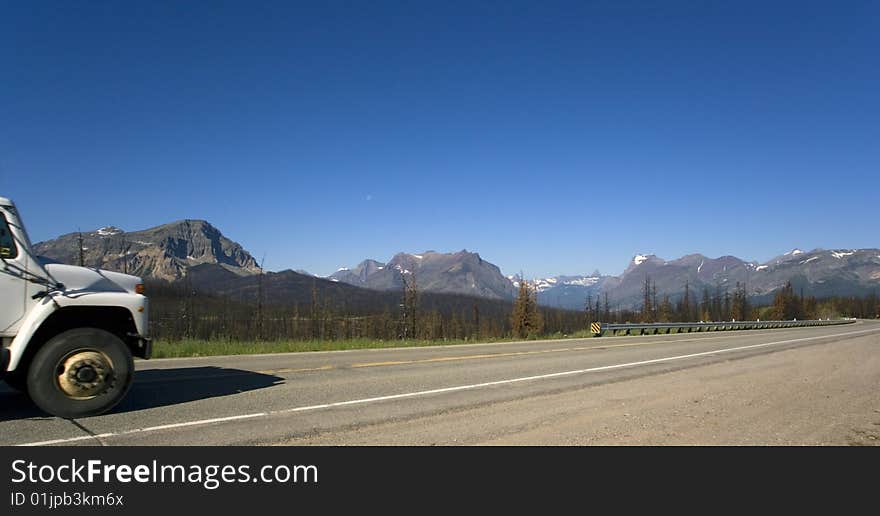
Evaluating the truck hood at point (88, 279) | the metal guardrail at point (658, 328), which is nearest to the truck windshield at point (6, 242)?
the truck hood at point (88, 279)

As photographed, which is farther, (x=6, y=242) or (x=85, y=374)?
(x=85, y=374)

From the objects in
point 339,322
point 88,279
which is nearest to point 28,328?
point 88,279

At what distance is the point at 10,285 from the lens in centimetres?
660

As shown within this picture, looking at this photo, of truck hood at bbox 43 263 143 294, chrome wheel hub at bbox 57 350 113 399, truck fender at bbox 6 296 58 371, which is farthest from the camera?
truck hood at bbox 43 263 143 294

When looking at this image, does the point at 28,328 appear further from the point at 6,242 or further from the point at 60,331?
the point at 6,242

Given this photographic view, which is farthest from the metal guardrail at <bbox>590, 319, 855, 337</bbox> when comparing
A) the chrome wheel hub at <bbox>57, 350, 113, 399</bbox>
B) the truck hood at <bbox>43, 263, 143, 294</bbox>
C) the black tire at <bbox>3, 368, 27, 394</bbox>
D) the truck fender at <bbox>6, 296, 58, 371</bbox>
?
the truck fender at <bbox>6, 296, 58, 371</bbox>

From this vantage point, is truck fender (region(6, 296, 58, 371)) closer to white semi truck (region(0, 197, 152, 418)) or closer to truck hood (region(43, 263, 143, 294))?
white semi truck (region(0, 197, 152, 418))

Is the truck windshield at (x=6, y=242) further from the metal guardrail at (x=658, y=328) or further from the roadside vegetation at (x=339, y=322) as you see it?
the metal guardrail at (x=658, y=328)

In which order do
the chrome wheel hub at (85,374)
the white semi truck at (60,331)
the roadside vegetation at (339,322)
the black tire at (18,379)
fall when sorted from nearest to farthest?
the white semi truck at (60,331)
the chrome wheel hub at (85,374)
the black tire at (18,379)
the roadside vegetation at (339,322)

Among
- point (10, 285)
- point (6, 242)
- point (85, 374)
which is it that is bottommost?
point (85, 374)

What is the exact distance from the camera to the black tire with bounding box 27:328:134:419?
21.6 ft

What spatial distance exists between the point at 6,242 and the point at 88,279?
3.23 ft

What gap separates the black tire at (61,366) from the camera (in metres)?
6.60
